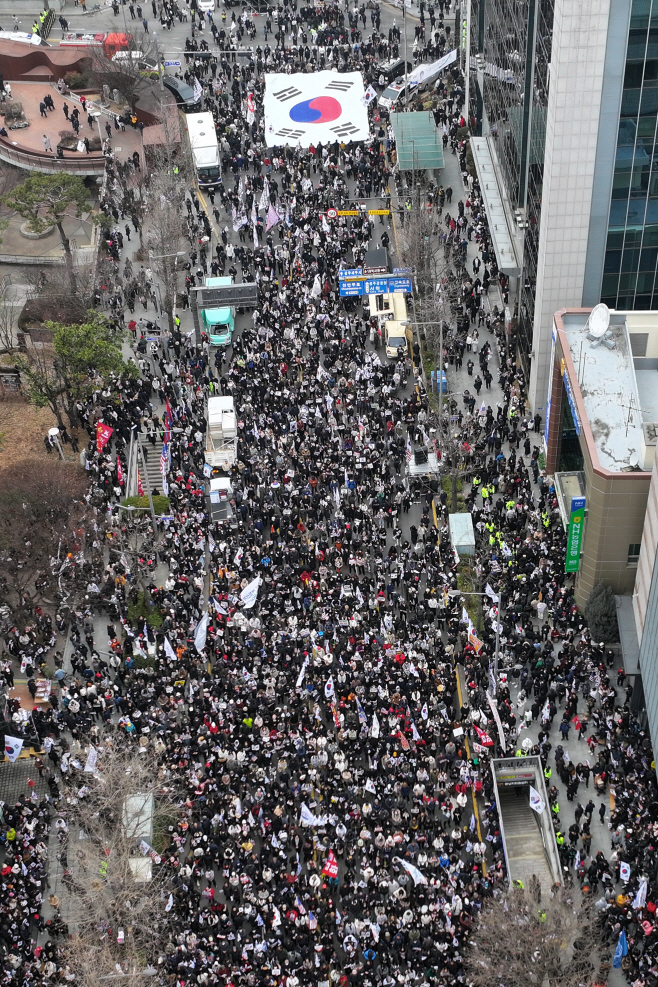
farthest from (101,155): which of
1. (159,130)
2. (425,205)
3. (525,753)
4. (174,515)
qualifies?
(525,753)

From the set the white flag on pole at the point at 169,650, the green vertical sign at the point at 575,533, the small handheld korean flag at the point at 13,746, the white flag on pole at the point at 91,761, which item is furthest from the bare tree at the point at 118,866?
the green vertical sign at the point at 575,533

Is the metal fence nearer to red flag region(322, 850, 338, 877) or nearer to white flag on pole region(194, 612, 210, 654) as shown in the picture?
white flag on pole region(194, 612, 210, 654)

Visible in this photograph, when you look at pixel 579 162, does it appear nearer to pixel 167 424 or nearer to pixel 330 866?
pixel 167 424

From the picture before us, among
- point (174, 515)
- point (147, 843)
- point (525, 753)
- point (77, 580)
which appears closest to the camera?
point (147, 843)

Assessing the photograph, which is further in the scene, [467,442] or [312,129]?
[312,129]

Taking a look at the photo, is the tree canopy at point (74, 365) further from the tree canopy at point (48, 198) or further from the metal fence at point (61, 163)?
the metal fence at point (61, 163)

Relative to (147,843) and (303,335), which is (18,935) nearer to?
(147,843)

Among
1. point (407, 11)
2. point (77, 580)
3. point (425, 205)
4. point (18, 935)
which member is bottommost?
point (18, 935)

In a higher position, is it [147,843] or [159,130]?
[159,130]
